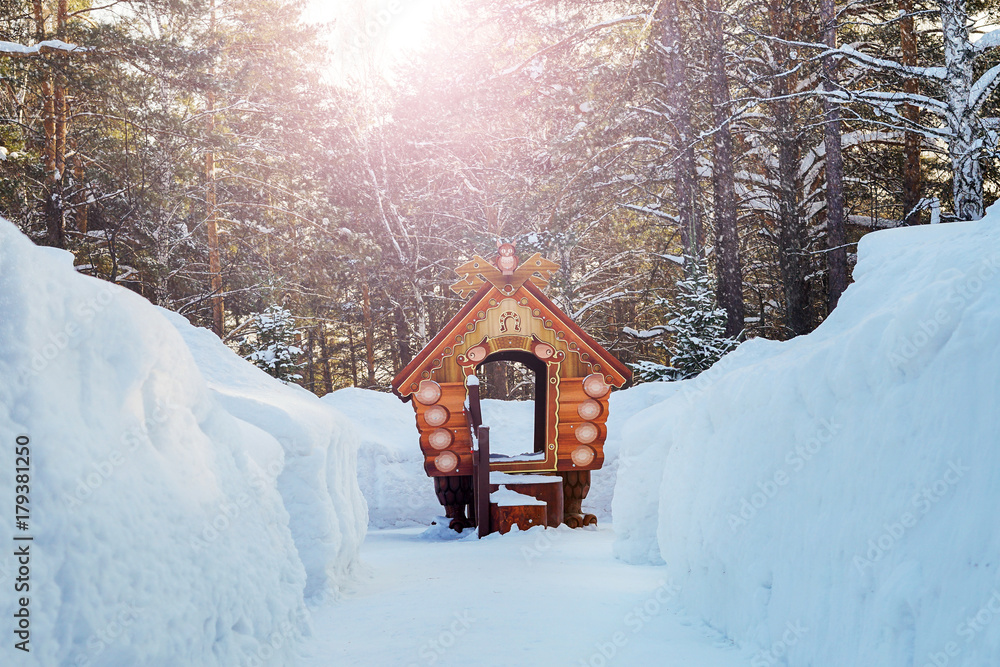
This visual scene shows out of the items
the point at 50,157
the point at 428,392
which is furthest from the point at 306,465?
the point at 50,157

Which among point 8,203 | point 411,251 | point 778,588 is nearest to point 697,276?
point 411,251

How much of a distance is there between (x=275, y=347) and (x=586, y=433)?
263 inches

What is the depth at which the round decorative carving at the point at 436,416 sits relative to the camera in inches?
403

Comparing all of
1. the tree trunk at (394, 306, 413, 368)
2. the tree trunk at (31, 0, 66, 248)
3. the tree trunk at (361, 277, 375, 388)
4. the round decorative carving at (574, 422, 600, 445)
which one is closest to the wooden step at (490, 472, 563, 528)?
the round decorative carving at (574, 422, 600, 445)

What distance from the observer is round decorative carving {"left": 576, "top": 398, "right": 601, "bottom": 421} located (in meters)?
10.6

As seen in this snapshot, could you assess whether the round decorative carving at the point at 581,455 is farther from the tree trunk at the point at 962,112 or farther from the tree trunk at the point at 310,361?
the tree trunk at the point at 310,361

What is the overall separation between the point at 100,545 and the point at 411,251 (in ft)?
59.3

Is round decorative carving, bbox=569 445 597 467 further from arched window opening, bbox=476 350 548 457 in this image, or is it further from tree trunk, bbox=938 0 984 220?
tree trunk, bbox=938 0 984 220

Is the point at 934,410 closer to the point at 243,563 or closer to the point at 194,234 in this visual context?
the point at 243,563

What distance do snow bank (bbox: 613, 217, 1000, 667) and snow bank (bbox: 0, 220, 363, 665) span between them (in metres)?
2.10

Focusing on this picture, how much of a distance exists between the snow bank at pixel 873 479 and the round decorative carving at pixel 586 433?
Result: 20.0 ft

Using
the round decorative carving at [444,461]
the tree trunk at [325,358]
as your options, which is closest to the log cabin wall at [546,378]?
the round decorative carving at [444,461]

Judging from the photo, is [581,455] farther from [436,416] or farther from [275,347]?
[275,347]

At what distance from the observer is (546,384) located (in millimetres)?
10672
